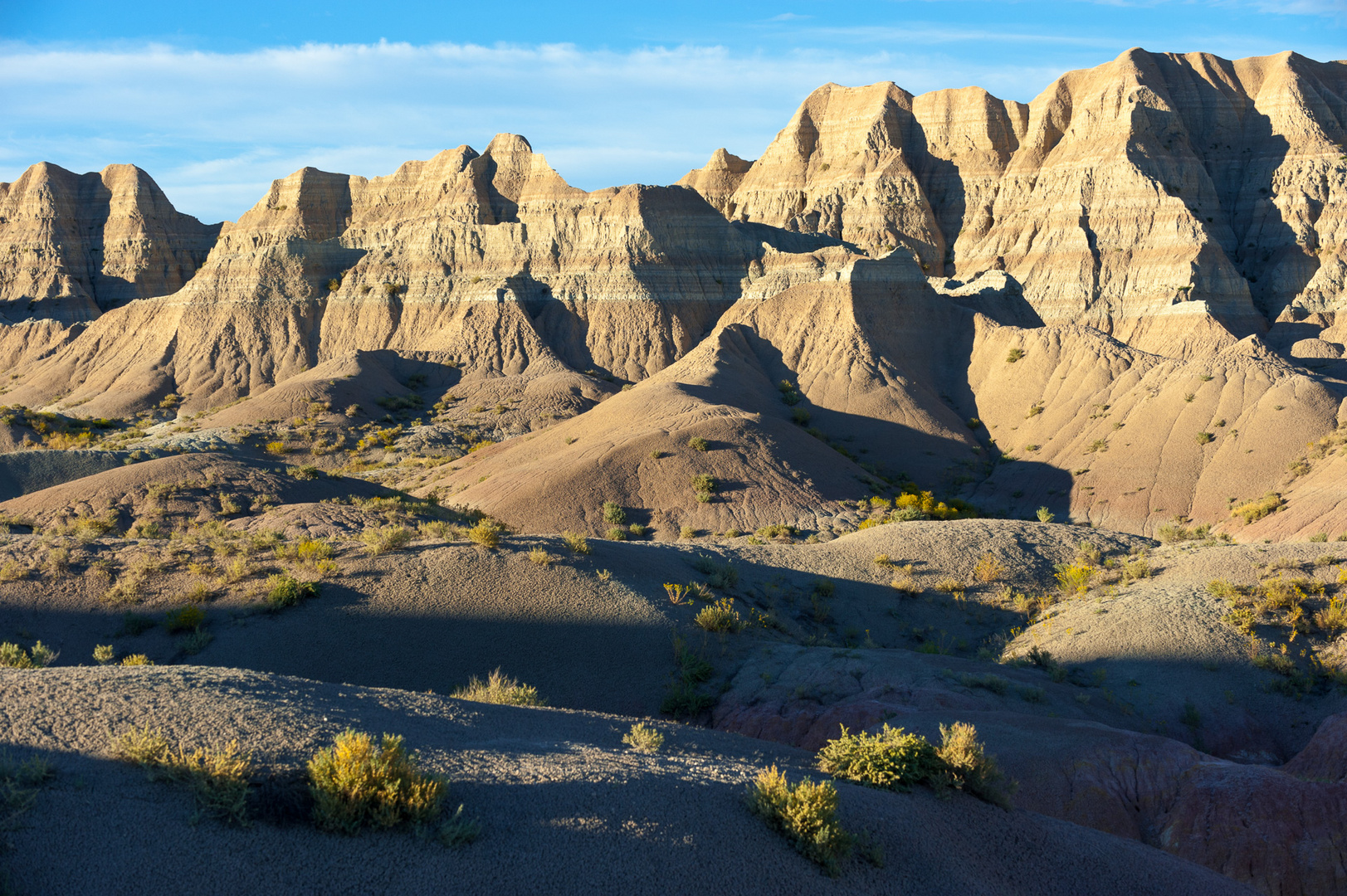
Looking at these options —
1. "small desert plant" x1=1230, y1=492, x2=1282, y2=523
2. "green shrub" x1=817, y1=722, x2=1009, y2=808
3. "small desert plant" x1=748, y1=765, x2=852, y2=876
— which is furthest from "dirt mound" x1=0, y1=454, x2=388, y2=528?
"small desert plant" x1=1230, y1=492, x2=1282, y2=523

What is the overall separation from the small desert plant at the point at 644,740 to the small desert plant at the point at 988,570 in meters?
18.4

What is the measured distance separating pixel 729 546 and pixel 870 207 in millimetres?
70298

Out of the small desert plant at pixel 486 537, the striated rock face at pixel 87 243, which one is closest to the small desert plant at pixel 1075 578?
the small desert plant at pixel 486 537

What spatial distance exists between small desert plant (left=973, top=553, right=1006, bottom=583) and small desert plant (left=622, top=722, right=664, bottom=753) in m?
18.4

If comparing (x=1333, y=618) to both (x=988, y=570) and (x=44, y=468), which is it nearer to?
(x=988, y=570)

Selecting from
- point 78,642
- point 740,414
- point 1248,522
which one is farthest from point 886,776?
point 740,414

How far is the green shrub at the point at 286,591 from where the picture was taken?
758 inches

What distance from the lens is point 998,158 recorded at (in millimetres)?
95125

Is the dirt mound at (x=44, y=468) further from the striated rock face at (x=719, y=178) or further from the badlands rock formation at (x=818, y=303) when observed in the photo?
the striated rock face at (x=719, y=178)

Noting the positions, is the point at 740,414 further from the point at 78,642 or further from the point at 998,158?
the point at 998,158

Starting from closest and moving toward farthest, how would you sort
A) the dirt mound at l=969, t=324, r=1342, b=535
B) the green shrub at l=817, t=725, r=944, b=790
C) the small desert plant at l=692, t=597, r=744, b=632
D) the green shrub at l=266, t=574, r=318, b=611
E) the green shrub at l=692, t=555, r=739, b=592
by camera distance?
the green shrub at l=817, t=725, r=944, b=790, the green shrub at l=266, t=574, r=318, b=611, the small desert plant at l=692, t=597, r=744, b=632, the green shrub at l=692, t=555, r=739, b=592, the dirt mound at l=969, t=324, r=1342, b=535

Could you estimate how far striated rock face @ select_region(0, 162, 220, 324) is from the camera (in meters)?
102

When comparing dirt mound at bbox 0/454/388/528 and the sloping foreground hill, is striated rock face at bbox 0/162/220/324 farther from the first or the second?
the sloping foreground hill

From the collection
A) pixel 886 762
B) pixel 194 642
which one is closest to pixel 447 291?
pixel 194 642
